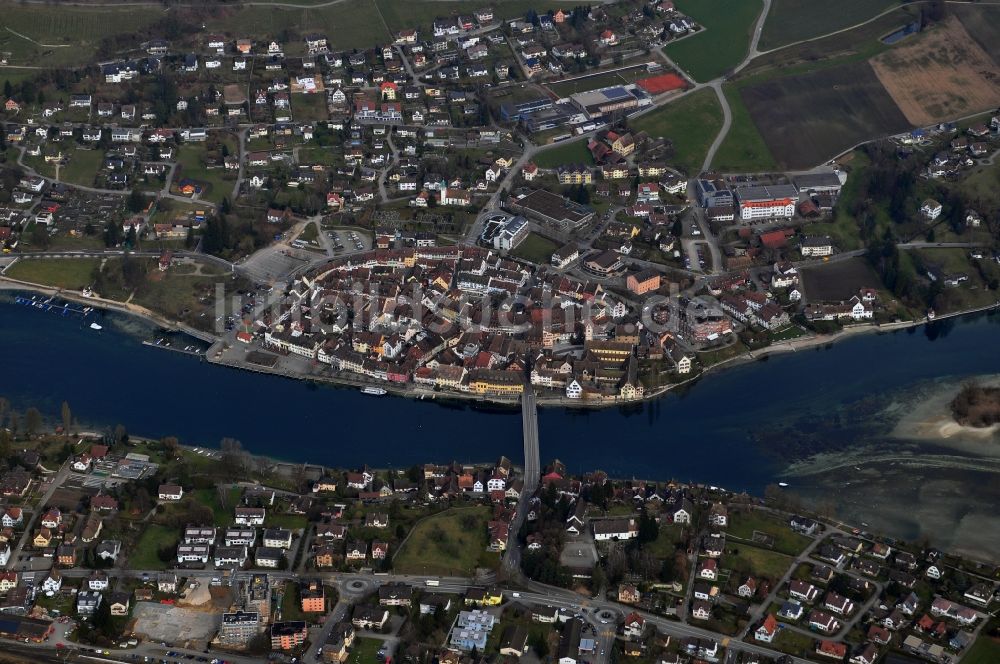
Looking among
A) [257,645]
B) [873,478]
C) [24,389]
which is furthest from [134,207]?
[873,478]

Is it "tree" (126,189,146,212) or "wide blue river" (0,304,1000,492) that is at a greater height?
"tree" (126,189,146,212)

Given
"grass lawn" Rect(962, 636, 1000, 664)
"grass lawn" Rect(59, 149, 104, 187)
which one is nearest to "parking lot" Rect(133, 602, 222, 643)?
"grass lawn" Rect(962, 636, 1000, 664)

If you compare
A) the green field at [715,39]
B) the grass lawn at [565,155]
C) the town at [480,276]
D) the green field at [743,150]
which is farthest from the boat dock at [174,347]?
the green field at [715,39]

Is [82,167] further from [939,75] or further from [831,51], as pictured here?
[939,75]

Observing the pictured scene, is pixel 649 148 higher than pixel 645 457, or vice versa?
pixel 649 148

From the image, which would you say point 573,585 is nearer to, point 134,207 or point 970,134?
point 134,207

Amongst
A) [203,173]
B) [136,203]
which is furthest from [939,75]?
[136,203]

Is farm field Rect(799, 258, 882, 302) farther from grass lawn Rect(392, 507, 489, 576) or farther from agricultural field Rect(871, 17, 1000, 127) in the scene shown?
grass lawn Rect(392, 507, 489, 576)
